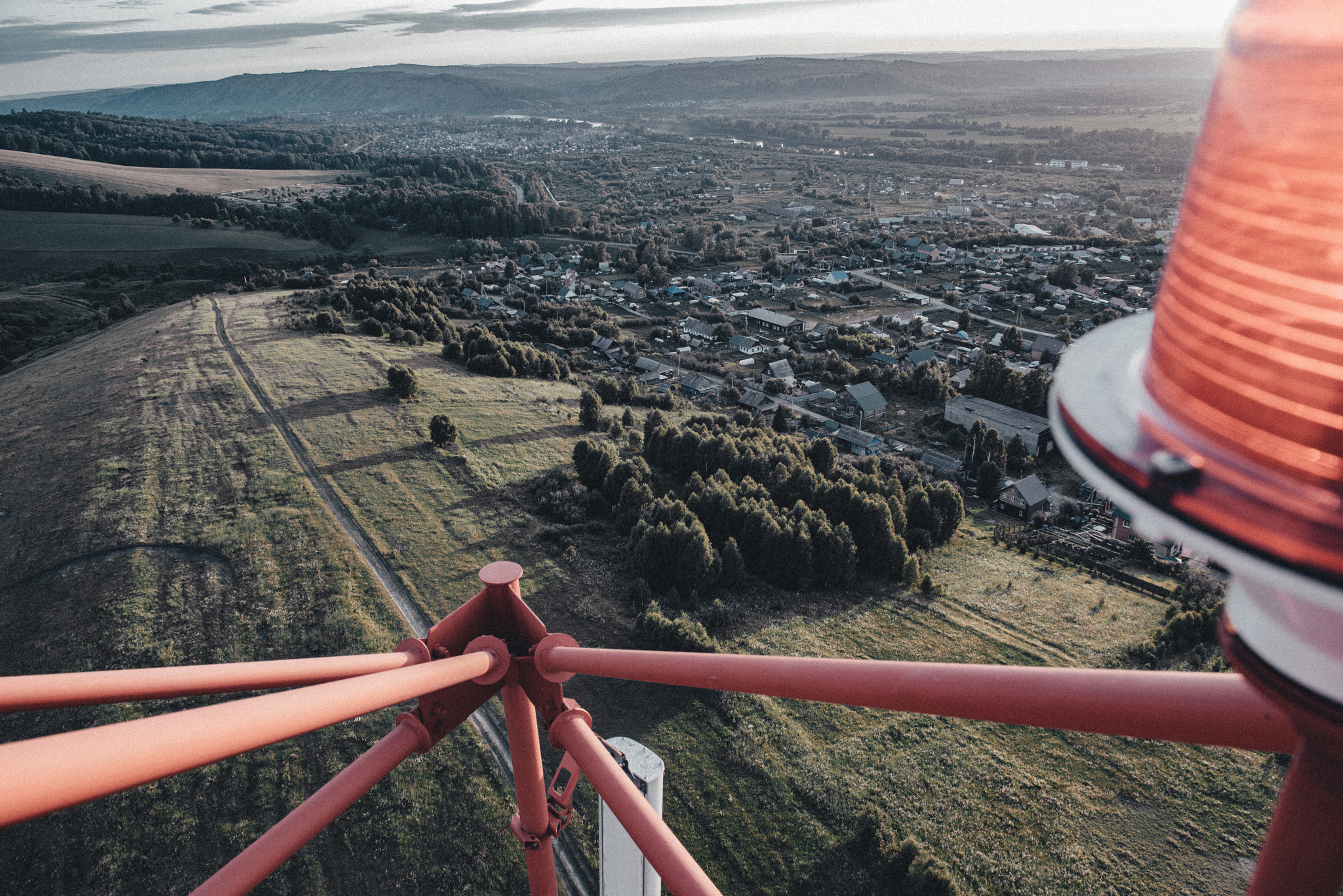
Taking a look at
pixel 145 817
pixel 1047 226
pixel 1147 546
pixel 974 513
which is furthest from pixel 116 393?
pixel 1047 226

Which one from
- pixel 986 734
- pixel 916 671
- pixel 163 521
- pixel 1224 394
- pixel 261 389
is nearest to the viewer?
pixel 1224 394

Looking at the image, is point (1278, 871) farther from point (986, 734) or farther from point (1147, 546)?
point (1147, 546)

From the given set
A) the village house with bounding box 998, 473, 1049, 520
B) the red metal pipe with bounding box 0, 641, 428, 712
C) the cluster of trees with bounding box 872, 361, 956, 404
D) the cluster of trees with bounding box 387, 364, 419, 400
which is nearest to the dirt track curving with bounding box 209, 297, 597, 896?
the cluster of trees with bounding box 387, 364, 419, 400

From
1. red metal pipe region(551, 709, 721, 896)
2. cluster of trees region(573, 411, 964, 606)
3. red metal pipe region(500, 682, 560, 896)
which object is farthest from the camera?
cluster of trees region(573, 411, 964, 606)

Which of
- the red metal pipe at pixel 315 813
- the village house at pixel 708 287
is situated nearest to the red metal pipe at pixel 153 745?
the red metal pipe at pixel 315 813

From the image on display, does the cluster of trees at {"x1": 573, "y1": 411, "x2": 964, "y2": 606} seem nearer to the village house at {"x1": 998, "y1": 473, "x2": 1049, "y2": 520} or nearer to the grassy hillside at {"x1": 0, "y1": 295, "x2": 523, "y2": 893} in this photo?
the village house at {"x1": 998, "y1": 473, "x2": 1049, "y2": 520}

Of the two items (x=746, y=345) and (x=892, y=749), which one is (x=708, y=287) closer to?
(x=746, y=345)
